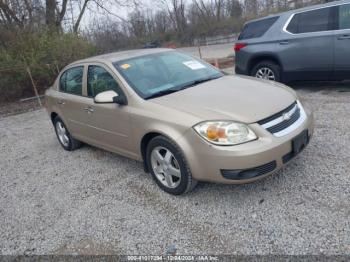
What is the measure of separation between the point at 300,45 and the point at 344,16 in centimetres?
88

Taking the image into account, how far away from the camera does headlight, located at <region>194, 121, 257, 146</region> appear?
9.26 feet

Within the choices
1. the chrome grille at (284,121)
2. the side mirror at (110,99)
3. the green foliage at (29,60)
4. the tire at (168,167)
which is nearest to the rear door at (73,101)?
the side mirror at (110,99)

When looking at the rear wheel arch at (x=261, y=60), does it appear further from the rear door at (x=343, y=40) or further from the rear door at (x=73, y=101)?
the rear door at (x=73, y=101)

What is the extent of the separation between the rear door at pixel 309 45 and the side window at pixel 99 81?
412 cm

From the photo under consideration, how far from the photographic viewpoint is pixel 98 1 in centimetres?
1747

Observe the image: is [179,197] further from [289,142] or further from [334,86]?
[334,86]

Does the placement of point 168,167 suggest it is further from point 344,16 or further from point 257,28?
point 257,28

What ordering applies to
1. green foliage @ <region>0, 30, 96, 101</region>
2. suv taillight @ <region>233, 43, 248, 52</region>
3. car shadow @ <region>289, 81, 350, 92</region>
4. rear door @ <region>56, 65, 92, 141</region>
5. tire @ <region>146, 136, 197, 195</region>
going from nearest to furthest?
tire @ <region>146, 136, 197, 195</region> → rear door @ <region>56, 65, 92, 141</region> → car shadow @ <region>289, 81, 350, 92</region> → suv taillight @ <region>233, 43, 248, 52</region> → green foliage @ <region>0, 30, 96, 101</region>

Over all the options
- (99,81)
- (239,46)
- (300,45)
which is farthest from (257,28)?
(99,81)

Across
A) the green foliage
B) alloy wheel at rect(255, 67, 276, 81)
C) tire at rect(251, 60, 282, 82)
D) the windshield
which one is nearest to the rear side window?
tire at rect(251, 60, 282, 82)

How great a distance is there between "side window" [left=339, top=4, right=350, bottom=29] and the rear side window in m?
1.29

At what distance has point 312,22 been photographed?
6230mm

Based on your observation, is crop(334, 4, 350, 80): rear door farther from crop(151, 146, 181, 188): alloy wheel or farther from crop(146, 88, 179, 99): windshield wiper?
crop(151, 146, 181, 188): alloy wheel

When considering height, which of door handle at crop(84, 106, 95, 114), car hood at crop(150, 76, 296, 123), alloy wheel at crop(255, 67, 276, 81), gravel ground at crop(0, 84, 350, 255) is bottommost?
gravel ground at crop(0, 84, 350, 255)
